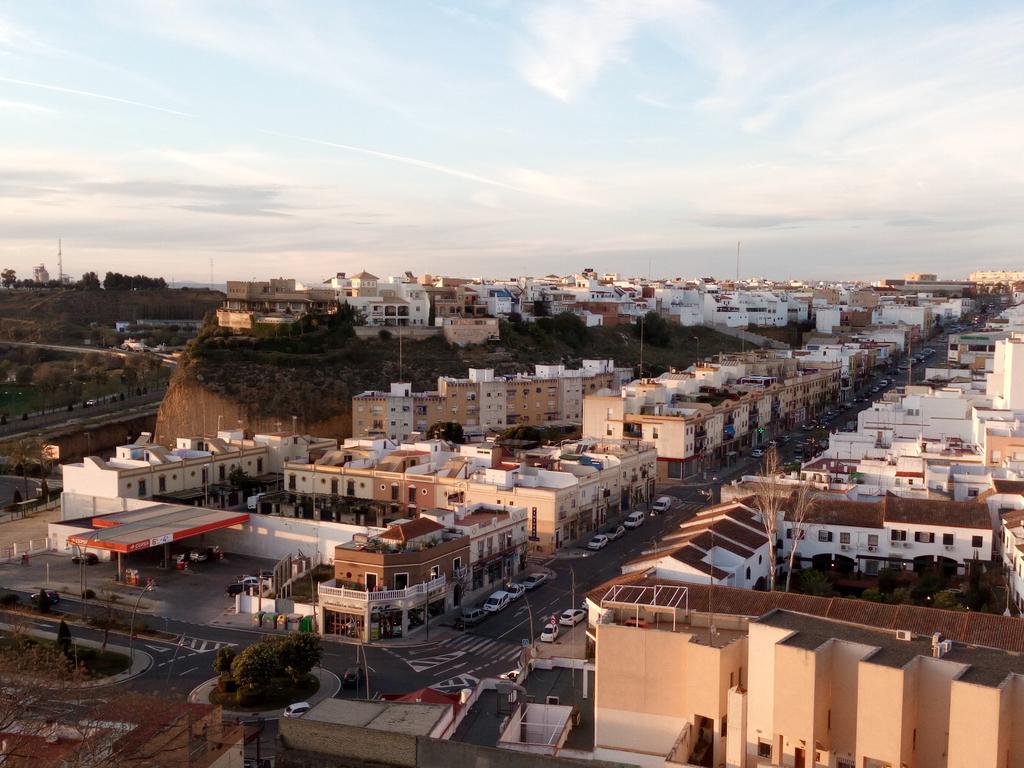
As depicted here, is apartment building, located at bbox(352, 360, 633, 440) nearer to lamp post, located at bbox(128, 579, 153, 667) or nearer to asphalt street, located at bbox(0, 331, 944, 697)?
lamp post, located at bbox(128, 579, 153, 667)

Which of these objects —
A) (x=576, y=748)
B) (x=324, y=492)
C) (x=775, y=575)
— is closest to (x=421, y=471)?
(x=324, y=492)

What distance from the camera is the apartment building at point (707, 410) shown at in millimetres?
34000

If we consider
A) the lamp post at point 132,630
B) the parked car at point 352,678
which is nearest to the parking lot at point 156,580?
the lamp post at point 132,630

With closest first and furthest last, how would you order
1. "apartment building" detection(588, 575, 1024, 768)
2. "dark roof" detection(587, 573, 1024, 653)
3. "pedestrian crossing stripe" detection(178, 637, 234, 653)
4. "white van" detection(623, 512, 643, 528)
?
"apartment building" detection(588, 575, 1024, 768) → "dark roof" detection(587, 573, 1024, 653) → "pedestrian crossing stripe" detection(178, 637, 234, 653) → "white van" detection(623, 512, 643, 528)

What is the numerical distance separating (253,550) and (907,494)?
16.1m

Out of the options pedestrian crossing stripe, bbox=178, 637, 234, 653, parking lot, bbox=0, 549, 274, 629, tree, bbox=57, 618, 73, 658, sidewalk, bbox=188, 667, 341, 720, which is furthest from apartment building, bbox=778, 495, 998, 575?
tree, bbox=57, 618, 73, 658

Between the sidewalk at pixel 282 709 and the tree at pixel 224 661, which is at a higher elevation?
the tree at pixel 224 661

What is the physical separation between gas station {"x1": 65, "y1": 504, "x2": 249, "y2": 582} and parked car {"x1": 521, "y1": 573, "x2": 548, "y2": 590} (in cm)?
732

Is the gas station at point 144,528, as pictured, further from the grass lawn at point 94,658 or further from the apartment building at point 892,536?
the apartment building at point 892,536

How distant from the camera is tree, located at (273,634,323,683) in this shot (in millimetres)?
15605

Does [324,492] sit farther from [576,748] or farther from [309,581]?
[576,748]

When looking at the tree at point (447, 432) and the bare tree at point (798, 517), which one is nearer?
the bare tree at point (798, 517)

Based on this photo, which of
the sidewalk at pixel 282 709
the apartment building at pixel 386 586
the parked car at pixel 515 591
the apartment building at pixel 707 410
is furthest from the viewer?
the apartment building at pixel 707 410

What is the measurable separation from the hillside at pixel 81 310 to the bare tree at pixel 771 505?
66443 mm
